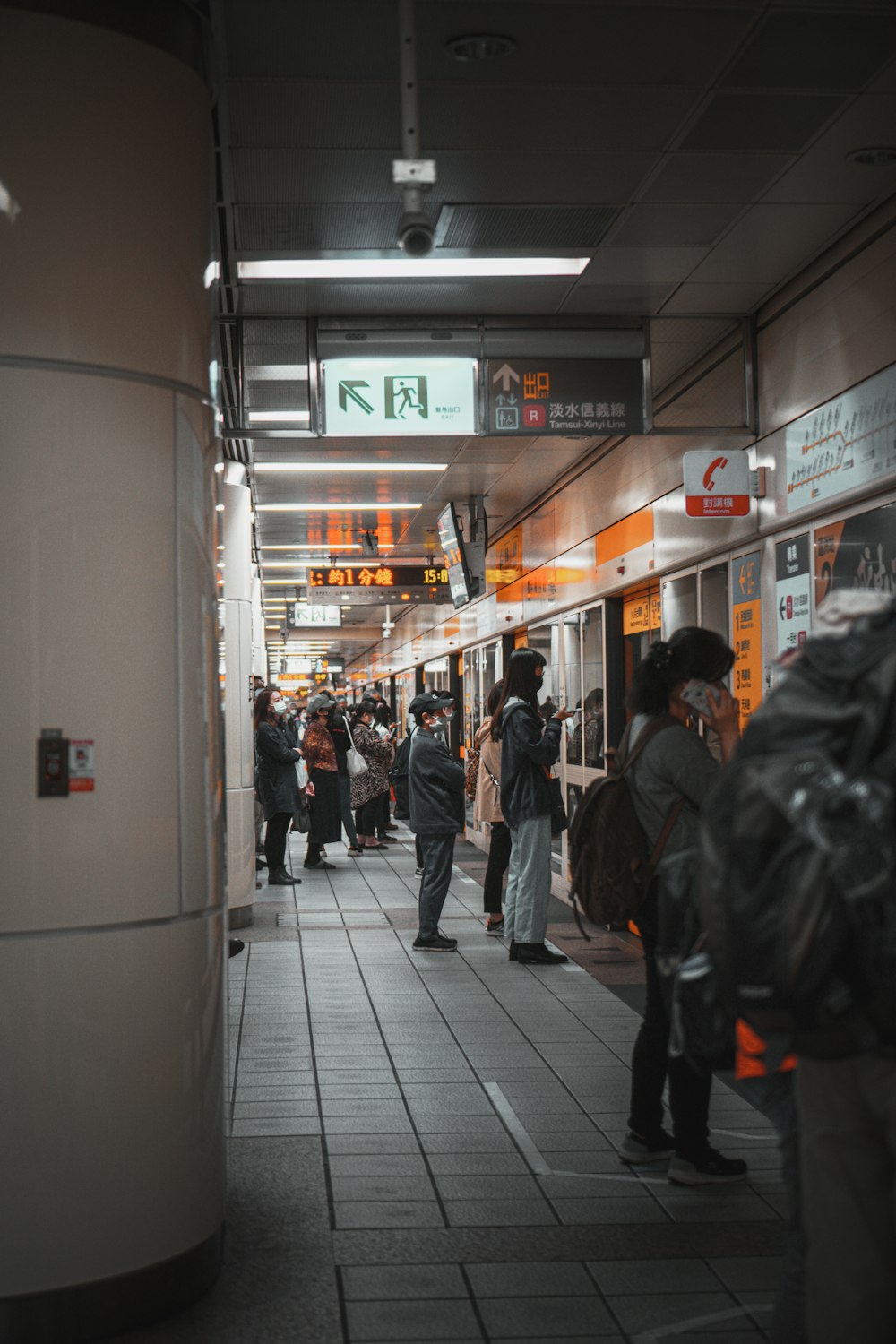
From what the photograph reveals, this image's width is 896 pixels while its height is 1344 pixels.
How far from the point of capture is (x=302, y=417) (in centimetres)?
759

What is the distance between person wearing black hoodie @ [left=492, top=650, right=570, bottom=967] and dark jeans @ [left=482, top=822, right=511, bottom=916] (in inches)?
38.6

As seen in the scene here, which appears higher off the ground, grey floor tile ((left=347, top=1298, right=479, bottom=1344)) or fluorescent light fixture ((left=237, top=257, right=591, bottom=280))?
fluorescent light fixture ((left=237, top=257, right=591, bottom=280))

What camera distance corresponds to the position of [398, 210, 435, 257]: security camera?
391 centimetres

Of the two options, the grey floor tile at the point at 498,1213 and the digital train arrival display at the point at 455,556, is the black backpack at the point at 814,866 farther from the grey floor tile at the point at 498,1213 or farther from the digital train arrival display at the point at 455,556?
the digital train arrival display at the point at 455,556

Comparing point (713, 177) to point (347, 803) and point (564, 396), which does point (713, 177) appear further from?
point (347, 803)

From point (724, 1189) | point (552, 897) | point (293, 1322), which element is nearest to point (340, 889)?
point (552, 897)

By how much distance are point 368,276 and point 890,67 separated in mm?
2760

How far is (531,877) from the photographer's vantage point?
8.32m

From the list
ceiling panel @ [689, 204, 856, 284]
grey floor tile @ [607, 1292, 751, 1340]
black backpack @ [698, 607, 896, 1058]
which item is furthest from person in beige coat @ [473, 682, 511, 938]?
black backpack @ [698, 607, 896, 1058]

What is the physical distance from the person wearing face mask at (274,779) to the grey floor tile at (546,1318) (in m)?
8.98

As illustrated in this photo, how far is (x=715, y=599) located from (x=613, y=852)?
379 centimetres

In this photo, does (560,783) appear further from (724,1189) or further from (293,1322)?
(293,1322)

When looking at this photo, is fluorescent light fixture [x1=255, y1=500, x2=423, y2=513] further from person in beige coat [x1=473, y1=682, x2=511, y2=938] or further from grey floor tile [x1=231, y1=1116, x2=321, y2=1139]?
grey floor tile [x1=231, y1=1116, x2=321, y2=1139]

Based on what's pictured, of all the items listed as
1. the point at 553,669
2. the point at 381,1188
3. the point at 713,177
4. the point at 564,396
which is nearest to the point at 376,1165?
the point at 381,1188
